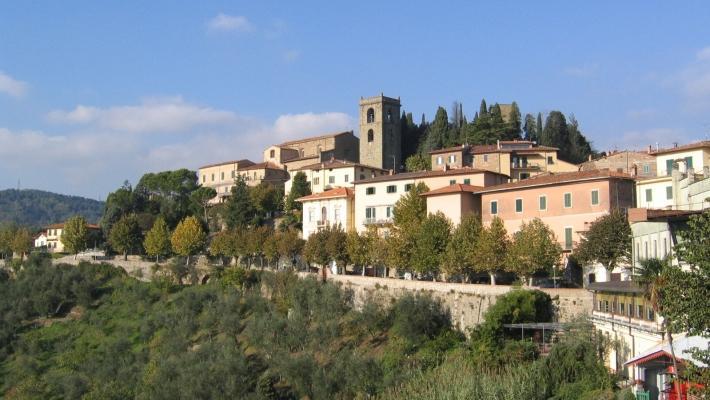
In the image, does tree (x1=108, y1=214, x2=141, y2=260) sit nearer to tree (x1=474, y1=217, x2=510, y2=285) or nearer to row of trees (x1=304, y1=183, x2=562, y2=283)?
row of trees (x1=304, y1=183, x2=562, y2=283)

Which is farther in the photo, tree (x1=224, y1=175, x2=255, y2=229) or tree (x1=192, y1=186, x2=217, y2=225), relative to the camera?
tree (x1=192, y1=186, x2=217, y2=225)

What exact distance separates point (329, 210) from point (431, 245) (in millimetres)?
20191

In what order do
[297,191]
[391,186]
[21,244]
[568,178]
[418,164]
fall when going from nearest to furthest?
[568,178] → [391,186] → [297,191] → [418,164] → [21,244]

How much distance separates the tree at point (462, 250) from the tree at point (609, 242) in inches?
273

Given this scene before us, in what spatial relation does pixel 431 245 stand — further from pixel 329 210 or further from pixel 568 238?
pixel 329 210

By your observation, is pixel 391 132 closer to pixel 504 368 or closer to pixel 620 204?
pixel 620 204

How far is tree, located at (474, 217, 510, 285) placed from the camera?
161ft

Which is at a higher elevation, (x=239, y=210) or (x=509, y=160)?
(x=509, y=160)

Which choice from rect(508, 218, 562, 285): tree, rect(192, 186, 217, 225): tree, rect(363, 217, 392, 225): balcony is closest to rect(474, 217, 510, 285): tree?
rect(508, 218, 562, 285): tree

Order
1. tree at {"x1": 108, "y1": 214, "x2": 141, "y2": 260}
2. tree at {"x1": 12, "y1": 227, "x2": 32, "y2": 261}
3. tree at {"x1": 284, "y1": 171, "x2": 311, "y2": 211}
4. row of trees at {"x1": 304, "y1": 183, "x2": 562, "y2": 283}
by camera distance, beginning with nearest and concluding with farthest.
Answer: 1. row of trees at {"x1": 304, "y1": 183, "x2": 562, "y2": 283}
2. tree at {"x1": 284, "y1": 171, "x2": 311, "y2": 211}
3. tree at {"x1": 108, "y1": 214, "x2": 141, "y2": 260}
4. tree at {"x1": 12, "y1": 227, "x2": 32, "y2": 261}

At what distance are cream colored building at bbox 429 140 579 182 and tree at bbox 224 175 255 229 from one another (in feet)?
62.9

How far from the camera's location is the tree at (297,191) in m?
81.9

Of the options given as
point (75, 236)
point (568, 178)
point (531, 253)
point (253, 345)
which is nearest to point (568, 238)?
point (568, 178)

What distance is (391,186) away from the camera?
67812 mm
